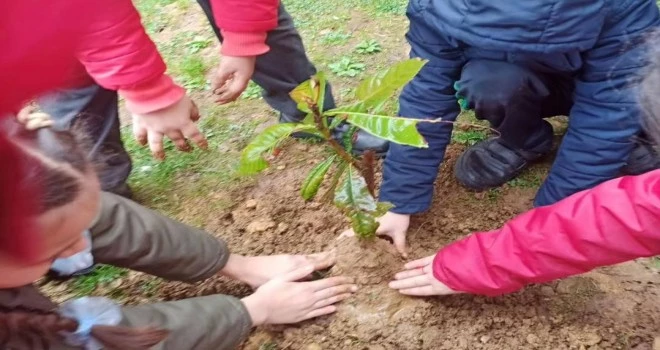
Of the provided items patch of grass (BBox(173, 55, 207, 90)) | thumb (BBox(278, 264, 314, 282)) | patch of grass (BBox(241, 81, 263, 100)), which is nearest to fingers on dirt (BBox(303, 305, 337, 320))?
thumb (BBox(278, 264, 314, 282))

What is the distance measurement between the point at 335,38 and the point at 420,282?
1380mm

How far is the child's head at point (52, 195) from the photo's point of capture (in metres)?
0.80

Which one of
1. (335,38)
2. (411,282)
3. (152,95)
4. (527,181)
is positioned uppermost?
(152,95)

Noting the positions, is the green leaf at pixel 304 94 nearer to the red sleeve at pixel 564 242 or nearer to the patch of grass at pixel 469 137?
the red sleeve at pixel 564 242

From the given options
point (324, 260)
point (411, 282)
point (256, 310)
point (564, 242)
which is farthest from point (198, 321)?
point (564, 242)

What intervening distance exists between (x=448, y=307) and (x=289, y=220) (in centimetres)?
53

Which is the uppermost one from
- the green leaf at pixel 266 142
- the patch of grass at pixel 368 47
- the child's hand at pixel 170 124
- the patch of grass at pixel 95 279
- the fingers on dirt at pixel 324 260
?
the green leaf at pixel 266 142

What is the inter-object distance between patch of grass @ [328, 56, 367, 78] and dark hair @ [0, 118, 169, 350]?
1363 millimetres

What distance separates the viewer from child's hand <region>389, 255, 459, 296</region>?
4.93ft

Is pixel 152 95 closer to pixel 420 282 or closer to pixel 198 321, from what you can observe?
pixel 198 321

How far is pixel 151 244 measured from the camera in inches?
59.6

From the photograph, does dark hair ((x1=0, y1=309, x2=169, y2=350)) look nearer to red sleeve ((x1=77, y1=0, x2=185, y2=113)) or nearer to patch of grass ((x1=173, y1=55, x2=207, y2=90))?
red sleeve ((x1=77, y1=0, x2=185, y2=113))

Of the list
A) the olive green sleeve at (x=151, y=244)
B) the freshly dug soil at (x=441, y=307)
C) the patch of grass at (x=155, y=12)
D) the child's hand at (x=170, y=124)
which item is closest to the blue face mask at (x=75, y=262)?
the olive green sleeve at (x=151, y=244)

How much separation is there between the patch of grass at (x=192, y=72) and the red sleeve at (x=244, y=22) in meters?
0.88
